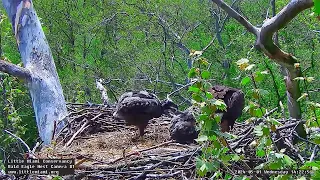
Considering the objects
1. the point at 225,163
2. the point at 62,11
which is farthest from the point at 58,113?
the point at 62,11

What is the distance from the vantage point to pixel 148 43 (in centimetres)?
1762

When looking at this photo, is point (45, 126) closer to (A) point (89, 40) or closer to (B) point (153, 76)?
(B) point (153, 76)

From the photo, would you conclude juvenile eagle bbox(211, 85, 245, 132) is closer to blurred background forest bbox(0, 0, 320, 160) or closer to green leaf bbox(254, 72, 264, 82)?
green leaf bbox(254, 72, 264, 82)

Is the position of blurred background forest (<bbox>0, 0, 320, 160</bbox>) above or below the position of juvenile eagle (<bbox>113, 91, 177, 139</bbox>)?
above

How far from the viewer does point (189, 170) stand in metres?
3.04

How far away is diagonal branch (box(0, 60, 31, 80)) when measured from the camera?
5664mm

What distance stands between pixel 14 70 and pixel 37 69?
288 millimetres

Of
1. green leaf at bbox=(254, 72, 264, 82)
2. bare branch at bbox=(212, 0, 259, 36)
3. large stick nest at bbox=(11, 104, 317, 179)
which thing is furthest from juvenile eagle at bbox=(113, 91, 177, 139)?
green leaf at bbox=(254, 72, 264, 82)

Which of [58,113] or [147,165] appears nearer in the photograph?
[147,165]

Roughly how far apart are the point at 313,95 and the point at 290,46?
1.52 meters

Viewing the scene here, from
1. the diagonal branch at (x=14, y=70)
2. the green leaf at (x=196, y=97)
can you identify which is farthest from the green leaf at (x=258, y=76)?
the diagonal branch at (x=14, y=70)

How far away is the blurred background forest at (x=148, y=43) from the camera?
14.8 meters

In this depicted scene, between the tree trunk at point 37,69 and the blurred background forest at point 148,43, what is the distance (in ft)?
25.0

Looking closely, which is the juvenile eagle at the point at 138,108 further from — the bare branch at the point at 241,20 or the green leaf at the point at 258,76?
the green leaf at the point at 258,76
